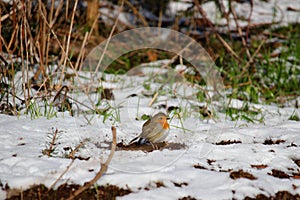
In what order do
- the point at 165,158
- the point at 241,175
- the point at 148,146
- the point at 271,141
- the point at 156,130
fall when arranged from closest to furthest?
the point at 241,175, the point at 165,158, the point at 156,130, the point at 148,146, the point at 271,141

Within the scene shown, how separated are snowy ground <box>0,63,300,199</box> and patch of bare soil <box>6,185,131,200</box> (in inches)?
1.2

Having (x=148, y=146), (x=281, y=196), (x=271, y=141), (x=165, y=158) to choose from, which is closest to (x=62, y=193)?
(x=165, y=158)

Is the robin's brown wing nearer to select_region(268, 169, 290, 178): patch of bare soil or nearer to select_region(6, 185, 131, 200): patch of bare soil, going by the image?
select_region(6, 185, 131, 200): patch of bare soil

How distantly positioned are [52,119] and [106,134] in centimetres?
47

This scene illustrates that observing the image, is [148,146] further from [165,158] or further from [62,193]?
[62,193]

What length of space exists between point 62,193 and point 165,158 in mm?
597

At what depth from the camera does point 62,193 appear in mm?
2072

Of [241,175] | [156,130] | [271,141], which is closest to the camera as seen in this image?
[241,175]

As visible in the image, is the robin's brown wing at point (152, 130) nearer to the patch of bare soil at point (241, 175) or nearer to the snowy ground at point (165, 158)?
the snowy ground at point (165, 158)

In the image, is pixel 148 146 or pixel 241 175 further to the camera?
pixel 148 146

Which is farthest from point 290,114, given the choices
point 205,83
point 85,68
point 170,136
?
point 85,68

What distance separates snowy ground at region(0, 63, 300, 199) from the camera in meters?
2.12

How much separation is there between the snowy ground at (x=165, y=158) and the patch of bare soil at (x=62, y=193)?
3cm

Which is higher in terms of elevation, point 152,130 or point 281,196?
point 152,130
